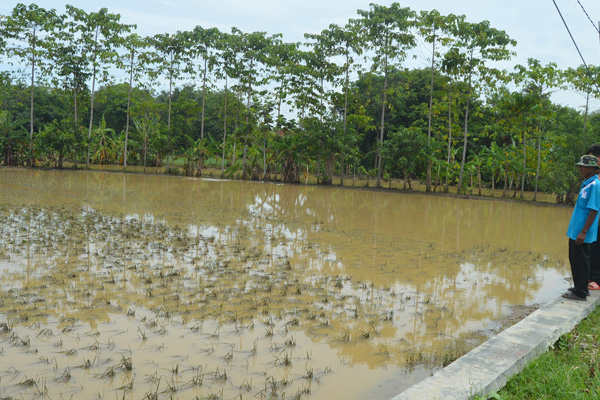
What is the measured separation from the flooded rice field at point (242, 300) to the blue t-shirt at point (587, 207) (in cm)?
105

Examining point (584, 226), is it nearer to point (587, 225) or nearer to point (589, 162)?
point (587, 225)

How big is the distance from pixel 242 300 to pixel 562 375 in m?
2.85

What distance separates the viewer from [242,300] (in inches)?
195

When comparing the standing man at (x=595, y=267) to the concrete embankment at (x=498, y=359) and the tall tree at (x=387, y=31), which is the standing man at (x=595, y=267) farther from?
the tall tree at (x=387, y=31)

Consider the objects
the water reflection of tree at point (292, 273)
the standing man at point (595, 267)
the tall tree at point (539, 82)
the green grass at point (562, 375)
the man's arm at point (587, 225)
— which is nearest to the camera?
the green grass at point (562, 375)

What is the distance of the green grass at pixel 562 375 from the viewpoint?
2961 millimetres

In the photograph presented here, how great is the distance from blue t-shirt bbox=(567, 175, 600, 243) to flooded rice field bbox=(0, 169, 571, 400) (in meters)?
1.05

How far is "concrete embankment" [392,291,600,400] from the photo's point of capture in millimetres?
2832

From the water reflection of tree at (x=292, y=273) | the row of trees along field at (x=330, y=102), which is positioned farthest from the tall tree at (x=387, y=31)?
→ the water reflection of tree at (x=292, y=273)

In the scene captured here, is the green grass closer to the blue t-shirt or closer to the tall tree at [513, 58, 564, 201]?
the blue t-shirt

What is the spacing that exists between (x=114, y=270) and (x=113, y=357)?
8.24 ft

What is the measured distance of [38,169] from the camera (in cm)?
2438

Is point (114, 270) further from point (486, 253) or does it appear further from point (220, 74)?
point (220, 74)

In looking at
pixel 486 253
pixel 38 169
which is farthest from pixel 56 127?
pixel 486 253
